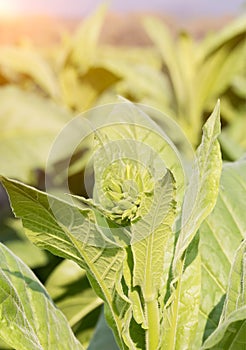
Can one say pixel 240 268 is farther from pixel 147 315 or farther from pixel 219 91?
pixel 219 91

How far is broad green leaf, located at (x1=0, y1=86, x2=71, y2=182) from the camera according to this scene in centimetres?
142

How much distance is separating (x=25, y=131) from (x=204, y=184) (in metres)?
1.03

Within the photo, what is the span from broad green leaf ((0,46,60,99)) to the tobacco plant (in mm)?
1331

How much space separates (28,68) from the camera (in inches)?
77.7

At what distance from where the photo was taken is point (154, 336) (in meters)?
0.53

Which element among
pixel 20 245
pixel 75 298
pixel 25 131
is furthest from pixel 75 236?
pixel 25 131

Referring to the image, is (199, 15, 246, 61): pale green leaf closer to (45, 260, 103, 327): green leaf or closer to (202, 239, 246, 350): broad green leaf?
(45, 260, 103, 327): green leaf

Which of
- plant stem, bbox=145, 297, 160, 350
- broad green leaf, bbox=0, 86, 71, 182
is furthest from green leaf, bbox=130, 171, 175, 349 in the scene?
broad green leaf, bbox=0, 86, 71, 182

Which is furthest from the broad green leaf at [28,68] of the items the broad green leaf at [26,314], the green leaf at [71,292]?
the broad green leaf at [26,314]

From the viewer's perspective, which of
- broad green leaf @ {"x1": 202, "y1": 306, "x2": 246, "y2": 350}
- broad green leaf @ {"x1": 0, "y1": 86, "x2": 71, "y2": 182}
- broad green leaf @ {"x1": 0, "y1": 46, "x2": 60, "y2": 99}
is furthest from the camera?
broad green leaf @ {"x1": 0, "y1": 46, "x2": 60, "y2": 99}

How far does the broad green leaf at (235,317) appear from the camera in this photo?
44 cm

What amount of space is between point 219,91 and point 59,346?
4.73 ft

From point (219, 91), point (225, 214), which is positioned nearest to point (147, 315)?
point (225, 214)

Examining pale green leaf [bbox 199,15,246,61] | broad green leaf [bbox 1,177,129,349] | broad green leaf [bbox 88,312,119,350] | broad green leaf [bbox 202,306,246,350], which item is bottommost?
broad green leaf [bbox 88,312,119,350]
